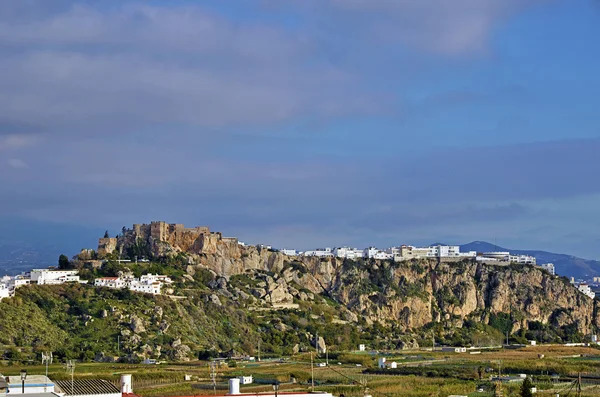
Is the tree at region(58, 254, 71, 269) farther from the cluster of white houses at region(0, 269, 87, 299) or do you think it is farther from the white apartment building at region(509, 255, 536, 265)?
the white apartment building at region(509, 255, 536, 265)

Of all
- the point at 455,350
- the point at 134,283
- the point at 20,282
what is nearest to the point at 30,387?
the point at 20,282

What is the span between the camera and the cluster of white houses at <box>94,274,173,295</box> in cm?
10725

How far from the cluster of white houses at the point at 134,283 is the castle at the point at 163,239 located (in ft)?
46.9

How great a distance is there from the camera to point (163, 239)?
419 ft

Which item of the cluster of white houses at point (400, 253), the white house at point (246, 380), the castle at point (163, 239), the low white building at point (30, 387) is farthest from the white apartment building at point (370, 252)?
the low white building at point (30, 387)

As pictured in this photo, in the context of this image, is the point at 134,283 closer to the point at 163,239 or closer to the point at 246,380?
the point at 163,239

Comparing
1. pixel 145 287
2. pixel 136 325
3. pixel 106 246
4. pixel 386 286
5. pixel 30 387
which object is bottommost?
pixel 30 387

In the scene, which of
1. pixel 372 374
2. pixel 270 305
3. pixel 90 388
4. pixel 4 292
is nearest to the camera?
pixel 90 388

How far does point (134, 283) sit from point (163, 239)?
2020cm

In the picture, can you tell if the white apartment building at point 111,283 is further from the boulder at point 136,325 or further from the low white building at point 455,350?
the low white building at point 455,350

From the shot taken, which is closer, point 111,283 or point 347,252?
point 111,283

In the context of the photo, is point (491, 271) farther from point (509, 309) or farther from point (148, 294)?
point (148, 294)

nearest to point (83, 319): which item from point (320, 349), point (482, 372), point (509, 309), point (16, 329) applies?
point (16, 329)

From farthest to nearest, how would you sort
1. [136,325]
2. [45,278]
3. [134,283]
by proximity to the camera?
[134,283]
[45,278]
[136,325]
